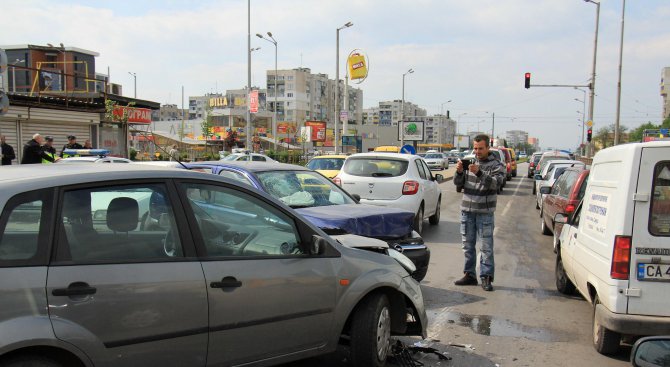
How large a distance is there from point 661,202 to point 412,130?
1181 inches

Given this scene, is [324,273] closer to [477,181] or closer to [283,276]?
[283,276]

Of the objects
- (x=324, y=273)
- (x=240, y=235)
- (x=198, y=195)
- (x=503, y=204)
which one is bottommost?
(x=503, y=204)

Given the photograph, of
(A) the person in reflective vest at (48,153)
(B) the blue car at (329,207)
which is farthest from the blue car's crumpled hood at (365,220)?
(A) the person in reflective vest at (48,153)

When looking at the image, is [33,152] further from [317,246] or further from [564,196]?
[564,196]

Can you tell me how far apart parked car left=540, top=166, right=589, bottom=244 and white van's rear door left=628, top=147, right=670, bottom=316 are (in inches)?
147

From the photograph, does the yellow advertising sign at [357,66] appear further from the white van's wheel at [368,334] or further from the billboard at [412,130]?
the white van's wheel at [368,334]

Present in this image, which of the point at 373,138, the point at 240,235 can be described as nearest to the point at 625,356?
the point at 240,235

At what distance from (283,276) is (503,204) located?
655 inches

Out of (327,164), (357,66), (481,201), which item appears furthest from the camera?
(357,66)

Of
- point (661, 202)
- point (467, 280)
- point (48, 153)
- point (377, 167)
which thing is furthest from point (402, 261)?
point (48, 153)

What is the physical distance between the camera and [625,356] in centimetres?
465

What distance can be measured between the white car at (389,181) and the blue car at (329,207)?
295cm

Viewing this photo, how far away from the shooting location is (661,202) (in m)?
4.09

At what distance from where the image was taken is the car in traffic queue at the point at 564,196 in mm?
8866
